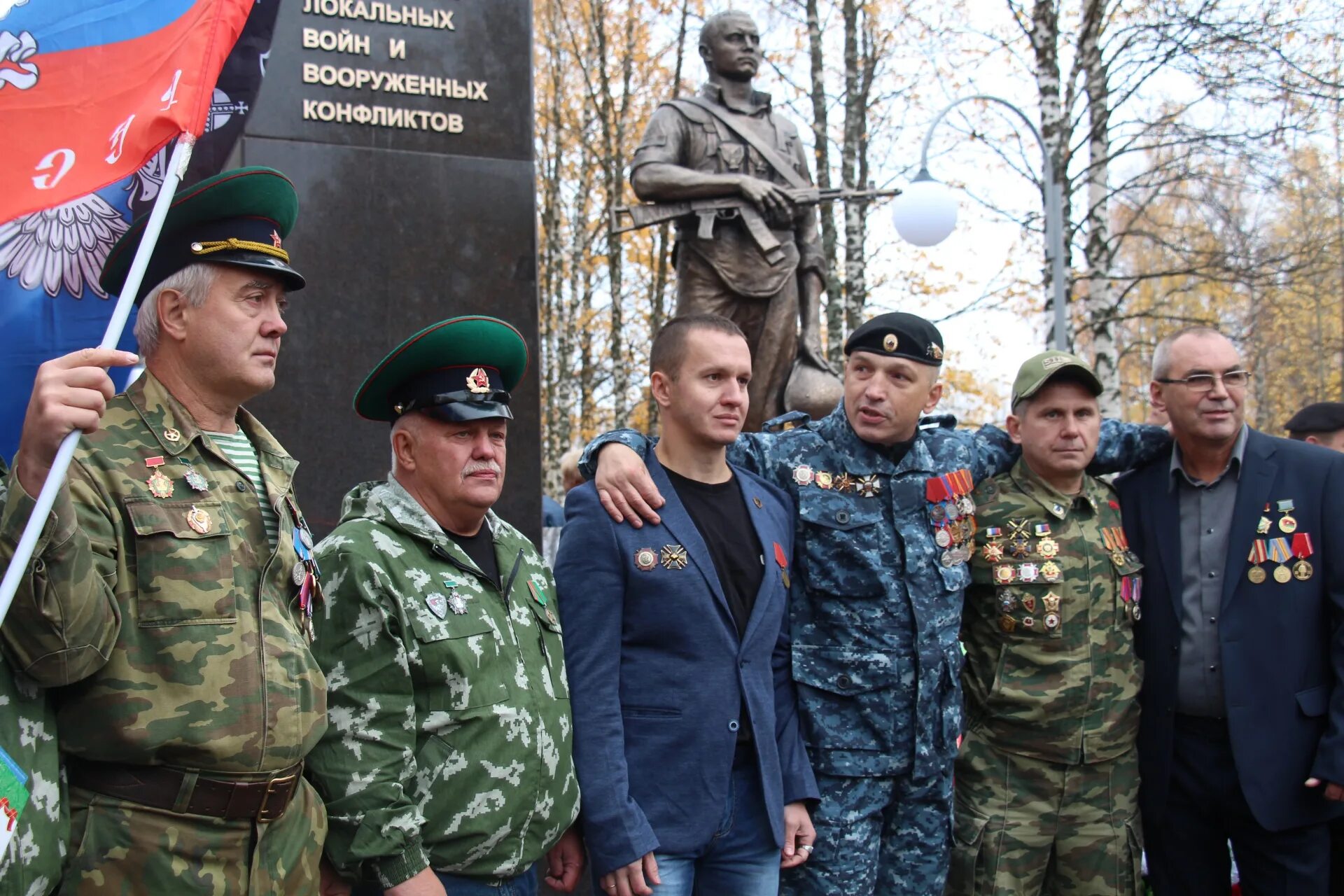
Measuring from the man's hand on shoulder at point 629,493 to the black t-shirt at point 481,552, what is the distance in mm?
318

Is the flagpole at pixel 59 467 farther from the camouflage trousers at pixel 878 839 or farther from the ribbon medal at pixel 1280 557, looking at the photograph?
the ribbon medal at pixel 1280 557

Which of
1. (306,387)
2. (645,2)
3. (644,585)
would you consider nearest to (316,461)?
(306,387)

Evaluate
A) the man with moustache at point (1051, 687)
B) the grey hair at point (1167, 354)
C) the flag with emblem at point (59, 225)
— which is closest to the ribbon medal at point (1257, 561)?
the man with moustache at point (1051, 687)

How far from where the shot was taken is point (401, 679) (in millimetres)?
2393

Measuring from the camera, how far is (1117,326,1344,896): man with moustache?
342 cm

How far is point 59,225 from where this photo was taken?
2.47m

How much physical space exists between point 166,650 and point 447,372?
962 millimetres

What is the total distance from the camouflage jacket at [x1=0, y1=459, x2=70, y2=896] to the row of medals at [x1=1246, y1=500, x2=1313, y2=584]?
3.25 m

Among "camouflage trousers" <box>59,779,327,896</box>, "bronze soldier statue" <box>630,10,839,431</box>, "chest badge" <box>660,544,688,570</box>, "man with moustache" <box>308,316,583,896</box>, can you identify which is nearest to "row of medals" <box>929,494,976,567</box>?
"chest badge" <box>660,544,688,570</box>

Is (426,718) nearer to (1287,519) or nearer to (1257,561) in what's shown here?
(1257,561)

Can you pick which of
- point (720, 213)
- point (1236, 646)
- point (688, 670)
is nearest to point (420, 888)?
point (688, 670)

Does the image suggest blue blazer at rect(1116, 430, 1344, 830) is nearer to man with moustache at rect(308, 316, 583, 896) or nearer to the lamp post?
man with moustache at rect(308, 316, 583, 896)

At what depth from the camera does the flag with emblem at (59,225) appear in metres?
2.27

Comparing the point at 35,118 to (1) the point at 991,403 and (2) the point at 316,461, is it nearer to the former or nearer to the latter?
(2) the point at 316,461
